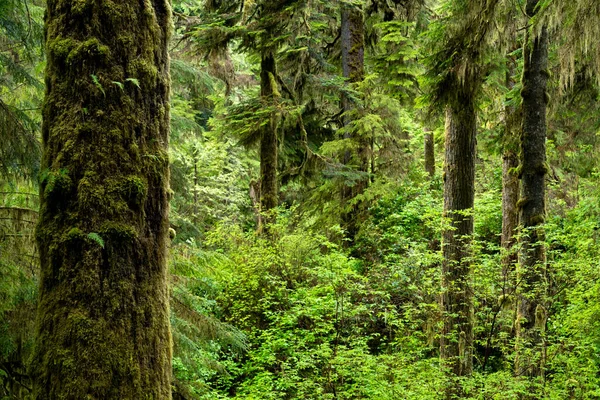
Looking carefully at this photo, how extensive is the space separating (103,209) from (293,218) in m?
11.3

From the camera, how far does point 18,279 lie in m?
4.09

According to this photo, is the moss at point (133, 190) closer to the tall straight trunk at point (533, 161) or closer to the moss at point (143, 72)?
the moss at point (143, 72)

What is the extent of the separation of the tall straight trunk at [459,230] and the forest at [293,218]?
0.14 feet

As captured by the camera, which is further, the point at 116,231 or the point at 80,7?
the point at 80,7

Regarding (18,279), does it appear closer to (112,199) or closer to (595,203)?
(112,199)

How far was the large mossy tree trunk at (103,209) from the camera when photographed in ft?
8.39

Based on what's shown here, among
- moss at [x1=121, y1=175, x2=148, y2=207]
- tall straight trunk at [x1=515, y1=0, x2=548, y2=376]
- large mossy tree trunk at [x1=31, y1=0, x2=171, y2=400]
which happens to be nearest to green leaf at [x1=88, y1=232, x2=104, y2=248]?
large mossy tree trunk at [x1=31, y1=0, x2=171, y2=400]

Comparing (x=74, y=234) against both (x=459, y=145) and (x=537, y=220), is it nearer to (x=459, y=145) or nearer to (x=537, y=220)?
(x=537, y=220)

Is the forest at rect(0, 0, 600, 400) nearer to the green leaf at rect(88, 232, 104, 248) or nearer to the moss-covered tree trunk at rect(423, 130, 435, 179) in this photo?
the green leaf at rect(88, 232, 104, 248)

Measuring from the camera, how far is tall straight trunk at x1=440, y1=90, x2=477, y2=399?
7.61 metres

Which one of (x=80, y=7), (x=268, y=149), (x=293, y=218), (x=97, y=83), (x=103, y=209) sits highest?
(x=268, y=149)

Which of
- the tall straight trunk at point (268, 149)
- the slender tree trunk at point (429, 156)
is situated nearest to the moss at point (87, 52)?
the tall straight trunk at point (268, 149)

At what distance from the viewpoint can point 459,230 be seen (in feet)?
28.1

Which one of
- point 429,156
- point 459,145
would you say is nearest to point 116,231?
point 459,145
